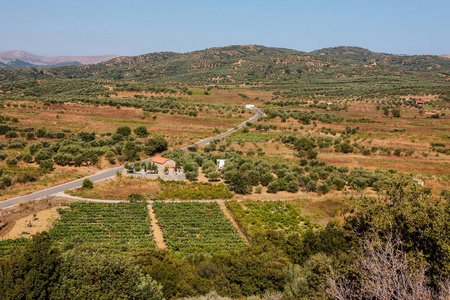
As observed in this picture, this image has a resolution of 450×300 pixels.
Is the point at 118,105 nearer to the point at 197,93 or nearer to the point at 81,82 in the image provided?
the point at 197,93

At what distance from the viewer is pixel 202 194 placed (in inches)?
1550

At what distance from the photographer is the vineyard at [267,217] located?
31312mm

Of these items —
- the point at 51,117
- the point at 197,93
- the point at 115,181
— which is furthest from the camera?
the point at 197,93

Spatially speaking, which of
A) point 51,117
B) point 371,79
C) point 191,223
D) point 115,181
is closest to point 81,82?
point 51,117

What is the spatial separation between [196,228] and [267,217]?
8147 mm

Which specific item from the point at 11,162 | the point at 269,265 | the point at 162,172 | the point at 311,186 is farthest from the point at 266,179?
the point at 11,162

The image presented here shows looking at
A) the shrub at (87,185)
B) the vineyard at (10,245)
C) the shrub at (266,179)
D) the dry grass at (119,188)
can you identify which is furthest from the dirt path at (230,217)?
the vineyard at (10,245)

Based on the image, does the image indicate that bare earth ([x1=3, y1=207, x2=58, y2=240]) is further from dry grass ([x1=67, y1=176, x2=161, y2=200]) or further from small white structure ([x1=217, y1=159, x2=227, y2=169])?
small white structure ([x1=217, y1=159, x2=227, y2=169])

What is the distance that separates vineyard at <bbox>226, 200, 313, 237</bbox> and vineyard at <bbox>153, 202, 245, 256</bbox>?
164cm

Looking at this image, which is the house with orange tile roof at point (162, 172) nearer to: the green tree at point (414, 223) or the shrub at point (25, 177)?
the shrub at point (25, 177)

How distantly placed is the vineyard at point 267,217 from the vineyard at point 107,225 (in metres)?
9.67

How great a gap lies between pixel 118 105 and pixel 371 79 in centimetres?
12986

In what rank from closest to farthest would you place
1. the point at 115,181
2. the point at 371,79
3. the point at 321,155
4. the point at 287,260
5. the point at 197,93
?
the point at 287,260 < the point at 115,181 < the point at 321,155 < the point at 197,93 < the point at 371,79

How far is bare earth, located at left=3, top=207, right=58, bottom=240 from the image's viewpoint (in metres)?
27.3
